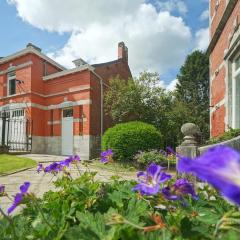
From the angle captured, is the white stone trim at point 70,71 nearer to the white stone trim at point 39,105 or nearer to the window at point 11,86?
the white stone trim at point 39,105

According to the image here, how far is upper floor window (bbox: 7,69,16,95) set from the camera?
23469 millimetres

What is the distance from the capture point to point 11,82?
23875 mm

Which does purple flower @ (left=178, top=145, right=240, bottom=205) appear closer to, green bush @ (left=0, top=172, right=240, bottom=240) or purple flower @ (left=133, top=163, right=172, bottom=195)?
green bush @ (left=0, top=172, right=240, bottom=240)

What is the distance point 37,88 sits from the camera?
73.0ft

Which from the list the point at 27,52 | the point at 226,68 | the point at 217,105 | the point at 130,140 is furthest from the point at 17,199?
the point at 27,52

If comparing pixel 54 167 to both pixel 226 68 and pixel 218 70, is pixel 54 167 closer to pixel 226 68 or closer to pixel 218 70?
pixel 226 68

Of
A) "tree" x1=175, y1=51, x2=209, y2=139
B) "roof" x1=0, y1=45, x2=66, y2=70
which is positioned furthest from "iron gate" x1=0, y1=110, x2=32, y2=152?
"tree" x1=175, y1=51, x2=209, y2=139

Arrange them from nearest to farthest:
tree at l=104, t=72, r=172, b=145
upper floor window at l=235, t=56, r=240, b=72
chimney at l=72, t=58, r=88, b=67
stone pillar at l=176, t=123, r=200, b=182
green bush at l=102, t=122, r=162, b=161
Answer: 1. stone pillar at l=176, t=123, r=200, b=182
2. upper floor window at l=235, t=56, r=240, b=72
3. green bush at l=102, t=122, r=162, b=161
4. tree at l=104, t=72, r=172, b=145
5. chimney at l=72, t=58, r=88, b=67

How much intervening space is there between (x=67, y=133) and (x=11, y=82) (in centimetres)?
651

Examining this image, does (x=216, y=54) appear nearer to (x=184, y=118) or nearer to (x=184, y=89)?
(x=184, y=118)

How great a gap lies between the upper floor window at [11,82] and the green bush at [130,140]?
37.0 feet

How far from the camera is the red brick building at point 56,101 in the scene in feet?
66.7

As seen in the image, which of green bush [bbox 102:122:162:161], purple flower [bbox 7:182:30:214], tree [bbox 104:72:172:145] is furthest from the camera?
tree [bbox 104:72:172:145]

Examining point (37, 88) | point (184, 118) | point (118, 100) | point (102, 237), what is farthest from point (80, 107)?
point (102, 237)
